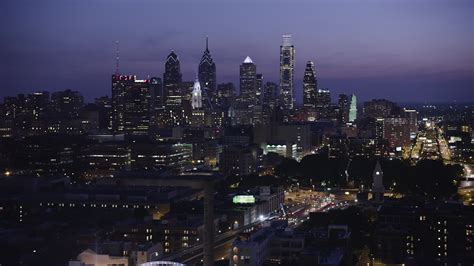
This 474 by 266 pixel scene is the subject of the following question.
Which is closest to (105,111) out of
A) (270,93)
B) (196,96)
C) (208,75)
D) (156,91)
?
(156,91)

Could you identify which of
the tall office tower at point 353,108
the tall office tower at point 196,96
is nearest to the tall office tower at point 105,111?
the tall office tower at point 196,96

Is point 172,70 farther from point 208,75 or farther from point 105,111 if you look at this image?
point 105,111

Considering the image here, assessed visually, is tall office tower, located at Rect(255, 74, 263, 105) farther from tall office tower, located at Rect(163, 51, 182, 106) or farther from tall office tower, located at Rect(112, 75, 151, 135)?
tall office tower, located at Rect(112, 75, 151, 135)

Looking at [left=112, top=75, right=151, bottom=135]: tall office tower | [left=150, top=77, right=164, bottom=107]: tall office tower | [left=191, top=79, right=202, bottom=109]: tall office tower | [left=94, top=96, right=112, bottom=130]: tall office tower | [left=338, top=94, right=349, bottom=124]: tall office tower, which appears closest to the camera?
[left=112, top=75, right=151, bottom=135]: tall office tower

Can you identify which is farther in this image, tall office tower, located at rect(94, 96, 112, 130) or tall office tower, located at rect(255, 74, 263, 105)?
tall office tower, located at rect(255, 74, 263, 105)

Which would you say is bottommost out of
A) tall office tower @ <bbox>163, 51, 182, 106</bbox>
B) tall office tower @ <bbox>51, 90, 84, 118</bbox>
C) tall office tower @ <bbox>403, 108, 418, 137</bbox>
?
tall office tower @ <bbox>403, 108, 418, 137</bbox>

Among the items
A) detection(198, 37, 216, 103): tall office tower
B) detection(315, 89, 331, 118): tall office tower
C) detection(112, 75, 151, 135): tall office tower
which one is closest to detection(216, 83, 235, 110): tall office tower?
detection(198, 37, 216, 103): tall office tower

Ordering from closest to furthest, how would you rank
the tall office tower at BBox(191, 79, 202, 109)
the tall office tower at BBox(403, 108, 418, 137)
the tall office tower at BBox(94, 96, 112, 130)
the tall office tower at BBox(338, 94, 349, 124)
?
the tall office tower at BBox(94, 96, 112, 130)
the tall office tower at BBox(403, 108, 418, 137)
the tall office tower at BBox(191, 79, 202, 109)
the tall office tower at BBox(338, 94, 349, 124)
